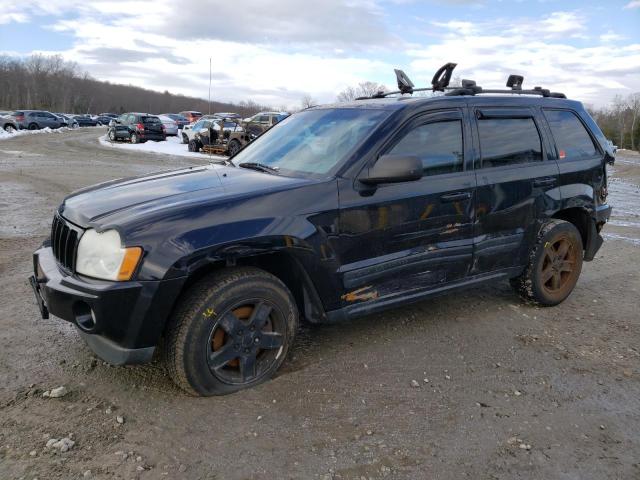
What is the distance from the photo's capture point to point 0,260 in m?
5.71

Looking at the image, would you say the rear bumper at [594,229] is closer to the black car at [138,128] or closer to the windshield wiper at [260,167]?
the windshield wiper at [260,167]

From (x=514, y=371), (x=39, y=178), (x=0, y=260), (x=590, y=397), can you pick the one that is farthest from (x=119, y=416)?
(x=39, y=178)

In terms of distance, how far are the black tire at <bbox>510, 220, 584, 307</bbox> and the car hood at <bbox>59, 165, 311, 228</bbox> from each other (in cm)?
239

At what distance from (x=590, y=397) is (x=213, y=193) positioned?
2.69 meters

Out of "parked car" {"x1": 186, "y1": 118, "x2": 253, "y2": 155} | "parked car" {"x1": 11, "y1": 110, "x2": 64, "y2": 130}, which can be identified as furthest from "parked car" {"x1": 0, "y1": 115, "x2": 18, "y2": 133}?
"parked car" {"x1": 186, "y1": 118, "x2": 253, "y2": 155}

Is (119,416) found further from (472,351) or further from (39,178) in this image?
(39,178)

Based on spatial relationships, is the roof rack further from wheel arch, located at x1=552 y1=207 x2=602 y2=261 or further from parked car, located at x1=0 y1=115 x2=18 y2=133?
parked car, located at x1=0 y1=115 x2=18 y2=133

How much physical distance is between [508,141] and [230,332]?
9.03 feet

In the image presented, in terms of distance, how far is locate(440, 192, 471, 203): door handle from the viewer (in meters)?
3.82

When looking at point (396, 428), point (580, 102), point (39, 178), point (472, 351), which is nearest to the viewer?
point (396, 428)

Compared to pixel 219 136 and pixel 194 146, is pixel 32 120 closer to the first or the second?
pixel 194 146

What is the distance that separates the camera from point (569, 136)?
4797 millimetres

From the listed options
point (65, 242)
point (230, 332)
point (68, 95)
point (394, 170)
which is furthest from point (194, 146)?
point (68, 95)

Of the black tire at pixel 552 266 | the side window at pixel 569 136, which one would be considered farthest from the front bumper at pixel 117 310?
the side window at pixel 569 136
